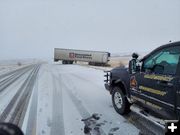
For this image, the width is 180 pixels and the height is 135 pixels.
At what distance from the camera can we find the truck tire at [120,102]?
245 inches

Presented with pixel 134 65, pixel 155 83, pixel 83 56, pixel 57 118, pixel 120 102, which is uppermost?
pixel 83 56

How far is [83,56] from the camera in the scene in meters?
54.9

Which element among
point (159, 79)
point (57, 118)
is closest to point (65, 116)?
point (57, 118)

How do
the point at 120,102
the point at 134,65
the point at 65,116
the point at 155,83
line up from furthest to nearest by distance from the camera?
the point at 120,102 → the point at 65,116 → the point at 134,65 → the point at 155,83

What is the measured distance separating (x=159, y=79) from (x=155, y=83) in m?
0.16

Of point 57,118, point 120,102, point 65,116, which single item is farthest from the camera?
point 120,102

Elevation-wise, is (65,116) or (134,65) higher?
(134,65)

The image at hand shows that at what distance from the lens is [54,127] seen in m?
5.33

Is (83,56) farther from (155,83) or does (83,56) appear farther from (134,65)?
(155,83)

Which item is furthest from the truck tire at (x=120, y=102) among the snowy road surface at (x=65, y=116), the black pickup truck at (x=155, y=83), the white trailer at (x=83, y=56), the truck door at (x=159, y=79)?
the white trailer at (x=83, y=56)

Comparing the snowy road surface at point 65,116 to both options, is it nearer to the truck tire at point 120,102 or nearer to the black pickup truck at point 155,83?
the truck tire at point 120,102

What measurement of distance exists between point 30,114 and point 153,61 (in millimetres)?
3722

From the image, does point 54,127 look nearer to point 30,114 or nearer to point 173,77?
point 30,114

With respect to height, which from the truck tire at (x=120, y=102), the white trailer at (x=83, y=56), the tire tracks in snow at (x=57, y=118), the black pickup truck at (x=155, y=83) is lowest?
the tire tracks in snow at (x=57, y=118)
